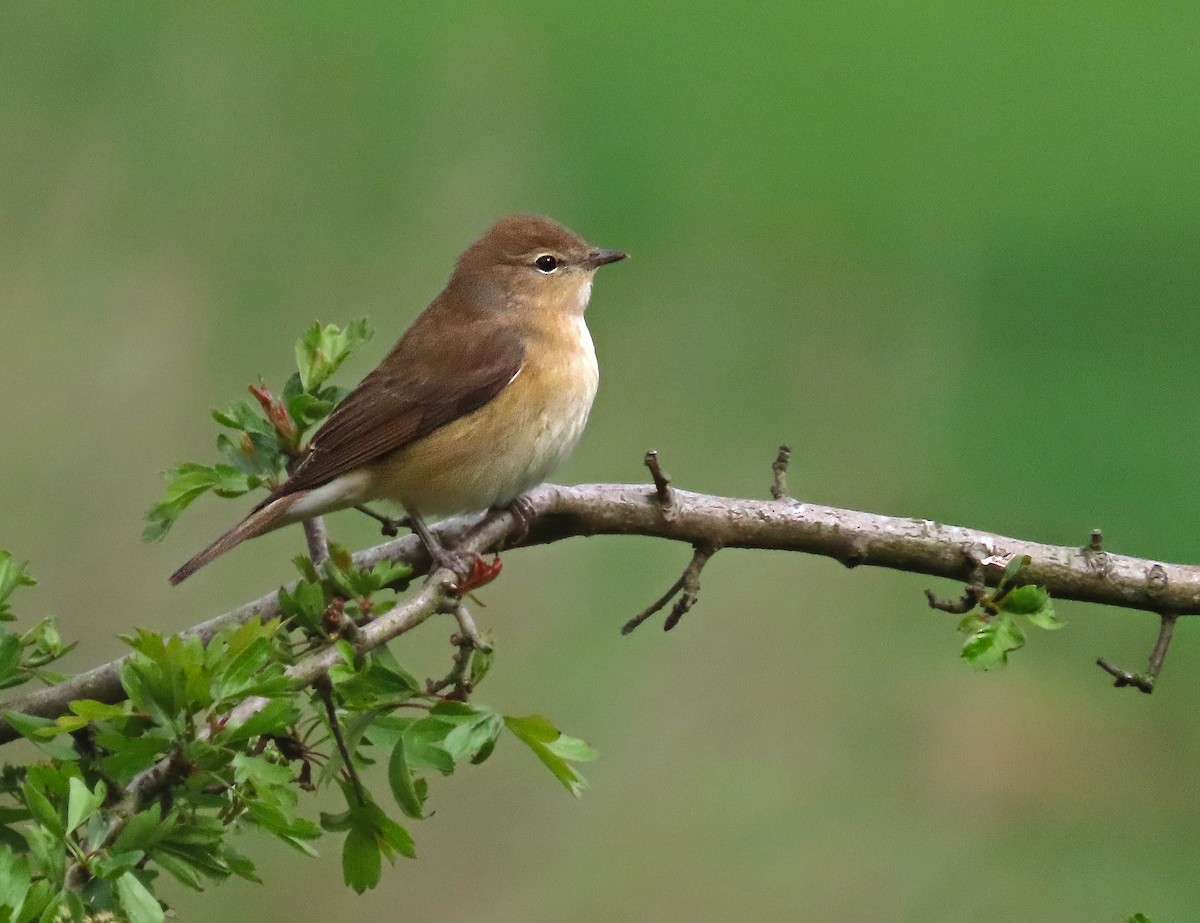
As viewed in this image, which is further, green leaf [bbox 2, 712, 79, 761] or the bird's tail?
the bird's tail

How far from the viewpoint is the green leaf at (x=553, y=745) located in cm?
209

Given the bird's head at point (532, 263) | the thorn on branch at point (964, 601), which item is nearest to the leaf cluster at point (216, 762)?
the thorn on branch at point (964, 601)

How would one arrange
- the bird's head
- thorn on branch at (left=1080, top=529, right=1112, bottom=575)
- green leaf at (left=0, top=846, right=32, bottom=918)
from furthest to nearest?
the bird's head, thorn on branch at (left=1080, top=529, right=1112, bottom=575), green leaf at (left=0, top=846, right=32, bottom=918)

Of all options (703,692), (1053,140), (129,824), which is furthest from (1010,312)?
(129,824)

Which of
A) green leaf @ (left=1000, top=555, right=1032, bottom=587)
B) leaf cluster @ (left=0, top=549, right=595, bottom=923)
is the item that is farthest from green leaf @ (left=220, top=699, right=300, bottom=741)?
green leaf @ (left=1000, top=555, right=1032, bottom=587)

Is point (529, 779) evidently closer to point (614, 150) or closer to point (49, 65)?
point (614, 150)

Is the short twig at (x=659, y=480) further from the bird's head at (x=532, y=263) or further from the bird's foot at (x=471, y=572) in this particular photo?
the bird's head at (x=532, y=263)

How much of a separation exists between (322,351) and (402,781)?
3.52ft

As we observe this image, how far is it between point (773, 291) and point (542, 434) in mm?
2823

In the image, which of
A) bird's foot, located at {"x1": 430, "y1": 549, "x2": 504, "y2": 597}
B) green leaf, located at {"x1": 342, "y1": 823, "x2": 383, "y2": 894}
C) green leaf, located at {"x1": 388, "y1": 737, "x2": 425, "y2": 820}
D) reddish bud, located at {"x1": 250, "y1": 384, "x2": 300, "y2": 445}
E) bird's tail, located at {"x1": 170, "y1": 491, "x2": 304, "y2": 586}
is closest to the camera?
green leaf, located at {"x1": 388, "y1": 737, "x2": 425, "y2": 820}

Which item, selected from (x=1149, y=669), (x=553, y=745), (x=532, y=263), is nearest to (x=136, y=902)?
(x=553, y=745)

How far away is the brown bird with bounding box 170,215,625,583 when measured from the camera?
12.1ft

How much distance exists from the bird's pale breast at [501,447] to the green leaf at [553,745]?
1.53m

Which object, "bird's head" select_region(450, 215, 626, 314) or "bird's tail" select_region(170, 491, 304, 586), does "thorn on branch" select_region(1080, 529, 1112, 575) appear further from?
"bird's head" select_region(450, 215, 626, 314)
